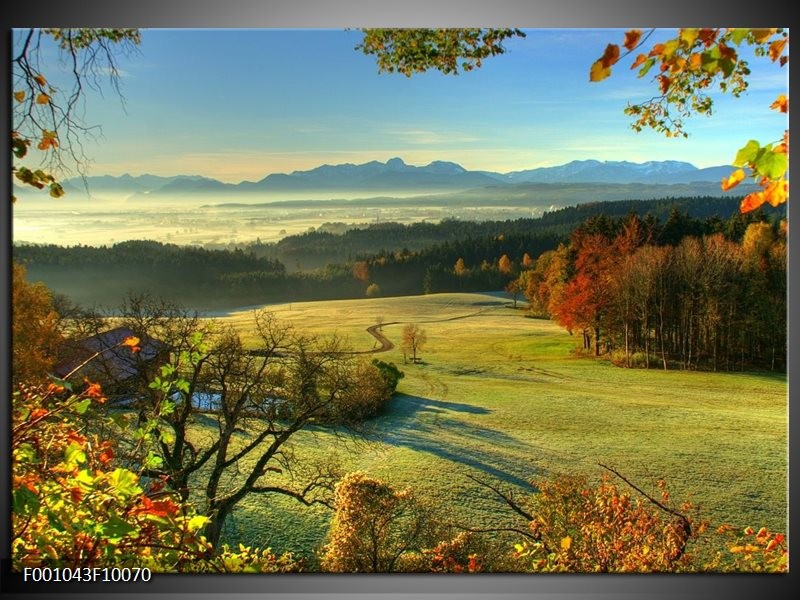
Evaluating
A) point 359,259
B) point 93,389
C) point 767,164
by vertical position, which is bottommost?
point 93,389

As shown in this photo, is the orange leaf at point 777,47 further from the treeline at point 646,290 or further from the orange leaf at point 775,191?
the orange leaf at point 775,191

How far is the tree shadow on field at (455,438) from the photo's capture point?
404 centimetres

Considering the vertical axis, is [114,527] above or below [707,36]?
below

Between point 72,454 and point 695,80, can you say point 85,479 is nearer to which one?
point 72,454

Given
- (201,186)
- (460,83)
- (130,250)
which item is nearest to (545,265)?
(460,83)

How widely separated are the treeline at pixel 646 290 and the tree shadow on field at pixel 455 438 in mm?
840

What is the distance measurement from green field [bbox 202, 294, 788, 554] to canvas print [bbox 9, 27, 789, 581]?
15mm

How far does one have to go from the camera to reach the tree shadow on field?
13.3 feet

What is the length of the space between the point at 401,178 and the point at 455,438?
5.31 ft

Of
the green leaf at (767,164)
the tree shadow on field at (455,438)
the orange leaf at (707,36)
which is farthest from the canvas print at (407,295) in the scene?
the green leaf at (767,164)

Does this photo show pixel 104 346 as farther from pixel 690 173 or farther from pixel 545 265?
pixel 690 173

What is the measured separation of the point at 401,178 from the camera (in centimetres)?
420

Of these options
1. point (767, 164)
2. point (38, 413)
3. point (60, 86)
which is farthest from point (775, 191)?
point (60, 86)

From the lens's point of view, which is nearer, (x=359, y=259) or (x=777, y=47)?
(x=777, y=47)
